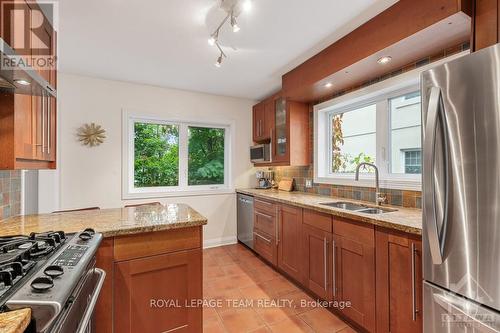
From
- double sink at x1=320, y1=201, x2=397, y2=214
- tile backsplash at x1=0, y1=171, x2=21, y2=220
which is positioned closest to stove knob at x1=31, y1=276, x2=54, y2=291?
tile backsplash at x1=0, y1=171, x2=21, y2=220

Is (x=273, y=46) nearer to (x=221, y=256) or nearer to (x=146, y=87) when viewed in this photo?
(x=146, y=87)

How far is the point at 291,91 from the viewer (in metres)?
2.80

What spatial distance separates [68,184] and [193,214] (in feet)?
7.06

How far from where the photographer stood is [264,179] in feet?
13.0

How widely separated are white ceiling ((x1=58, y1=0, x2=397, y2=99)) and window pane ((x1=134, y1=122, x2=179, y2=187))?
0.75m

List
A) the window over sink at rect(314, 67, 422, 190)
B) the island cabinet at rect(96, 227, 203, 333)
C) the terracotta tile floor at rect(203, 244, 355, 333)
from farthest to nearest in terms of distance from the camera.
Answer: the window over sink at rect(314, 67, 422, 190), the terracotta tile floor at rect(203, 244, 355, 333), the island cabinet at rect(96, 227, 203, 333)

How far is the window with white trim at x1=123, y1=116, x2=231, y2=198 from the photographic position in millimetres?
3328

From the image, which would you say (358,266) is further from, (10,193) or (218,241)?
(10,193)

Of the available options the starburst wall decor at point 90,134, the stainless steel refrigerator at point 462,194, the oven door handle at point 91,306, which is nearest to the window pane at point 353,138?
the stainless steel refrigerator at point 462,194

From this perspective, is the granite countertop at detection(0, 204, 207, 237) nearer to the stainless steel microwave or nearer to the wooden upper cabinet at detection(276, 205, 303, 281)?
the wooden upper cabinet at detection(276, 205, 303, 281)

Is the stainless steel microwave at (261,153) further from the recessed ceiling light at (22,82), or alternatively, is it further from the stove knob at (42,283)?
the stove knob at (42,283)

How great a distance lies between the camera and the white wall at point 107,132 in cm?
283

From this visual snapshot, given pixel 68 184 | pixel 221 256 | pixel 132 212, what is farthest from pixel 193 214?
pixel 68 184

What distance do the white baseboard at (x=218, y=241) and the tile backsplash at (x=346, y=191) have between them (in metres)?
1.24
